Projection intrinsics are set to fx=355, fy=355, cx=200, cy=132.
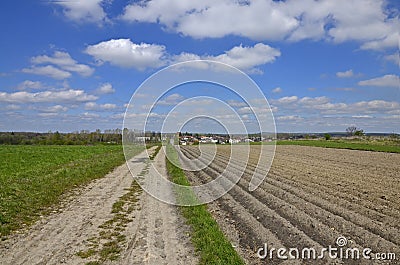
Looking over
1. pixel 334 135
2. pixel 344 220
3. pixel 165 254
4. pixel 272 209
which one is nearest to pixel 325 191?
pixel 272 209

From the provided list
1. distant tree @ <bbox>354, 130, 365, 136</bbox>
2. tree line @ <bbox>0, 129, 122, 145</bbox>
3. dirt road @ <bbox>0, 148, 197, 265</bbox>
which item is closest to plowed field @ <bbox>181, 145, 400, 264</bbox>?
dirt road @ <bbox>0, 148, 197, 265</bbox>

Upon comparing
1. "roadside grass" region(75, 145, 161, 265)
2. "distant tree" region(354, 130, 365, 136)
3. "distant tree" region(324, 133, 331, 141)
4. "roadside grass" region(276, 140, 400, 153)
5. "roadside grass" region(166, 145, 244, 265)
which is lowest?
"roadside grass" region(75, 145, 161, 265)

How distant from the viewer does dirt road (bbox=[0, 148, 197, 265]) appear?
7109 mm

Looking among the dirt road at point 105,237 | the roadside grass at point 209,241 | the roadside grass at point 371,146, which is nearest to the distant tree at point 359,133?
the roadside grass at point 371,146

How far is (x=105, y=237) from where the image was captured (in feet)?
28.3

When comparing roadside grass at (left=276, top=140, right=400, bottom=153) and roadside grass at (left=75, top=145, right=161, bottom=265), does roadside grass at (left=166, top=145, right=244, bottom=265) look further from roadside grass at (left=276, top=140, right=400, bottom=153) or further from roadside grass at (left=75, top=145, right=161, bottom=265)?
roadside grass at (left=276, top=140, right=400, bottom=153)

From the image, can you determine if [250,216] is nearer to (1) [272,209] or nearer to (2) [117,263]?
(1) [272,209]

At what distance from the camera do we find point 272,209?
38.9 feet

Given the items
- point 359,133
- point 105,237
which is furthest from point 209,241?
point 359,133

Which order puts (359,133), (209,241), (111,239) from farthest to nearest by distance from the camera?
(359,133) < (111,239) < (209,241)

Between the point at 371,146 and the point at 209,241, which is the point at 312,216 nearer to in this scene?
the point at 209,241

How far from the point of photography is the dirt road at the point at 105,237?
7109 millimetres

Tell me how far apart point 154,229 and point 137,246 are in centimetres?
156

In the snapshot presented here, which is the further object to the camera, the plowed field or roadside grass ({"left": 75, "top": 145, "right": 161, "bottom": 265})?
the plowed field
